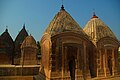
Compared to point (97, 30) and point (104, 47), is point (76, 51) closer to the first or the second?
point (104, 47)

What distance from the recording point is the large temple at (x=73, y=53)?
37.1 ft

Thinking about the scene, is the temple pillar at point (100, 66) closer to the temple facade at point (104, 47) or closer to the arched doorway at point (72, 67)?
the temple facade at point (104, 47)

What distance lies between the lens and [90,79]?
12320mm

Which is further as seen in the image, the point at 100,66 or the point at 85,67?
the point at 100,66

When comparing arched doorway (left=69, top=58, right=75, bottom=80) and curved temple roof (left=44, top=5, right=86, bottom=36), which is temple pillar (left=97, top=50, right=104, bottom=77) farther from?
curved temple roof (left=44, top=5, right=86, bottom=36)

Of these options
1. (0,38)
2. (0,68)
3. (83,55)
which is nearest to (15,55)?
(0,38)

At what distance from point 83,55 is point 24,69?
4.77m

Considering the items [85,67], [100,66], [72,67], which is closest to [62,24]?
[72,67]

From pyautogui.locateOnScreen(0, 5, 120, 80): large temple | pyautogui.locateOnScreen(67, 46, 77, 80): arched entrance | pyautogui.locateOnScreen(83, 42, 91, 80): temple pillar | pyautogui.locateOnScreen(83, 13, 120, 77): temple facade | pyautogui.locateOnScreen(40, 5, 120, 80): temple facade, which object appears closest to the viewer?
pyautogui.locateOnScreen(0, 5, 120, 80): large temple

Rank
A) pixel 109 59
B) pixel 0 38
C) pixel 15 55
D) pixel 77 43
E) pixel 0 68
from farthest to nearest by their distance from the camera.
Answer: pixel 15 55 < pixel 0 38 < pixel 109 59 < pixel 77 43 < pixel 0 68

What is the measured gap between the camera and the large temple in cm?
1130

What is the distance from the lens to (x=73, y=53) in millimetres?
12094

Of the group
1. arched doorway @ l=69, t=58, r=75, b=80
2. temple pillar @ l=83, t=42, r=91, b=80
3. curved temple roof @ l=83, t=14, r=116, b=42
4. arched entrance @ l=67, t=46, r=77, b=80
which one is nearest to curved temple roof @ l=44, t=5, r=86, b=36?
temple pillar @ l=83, t=42, r=91, b=80

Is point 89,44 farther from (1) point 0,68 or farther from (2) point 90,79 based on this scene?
(1) point 0,68
